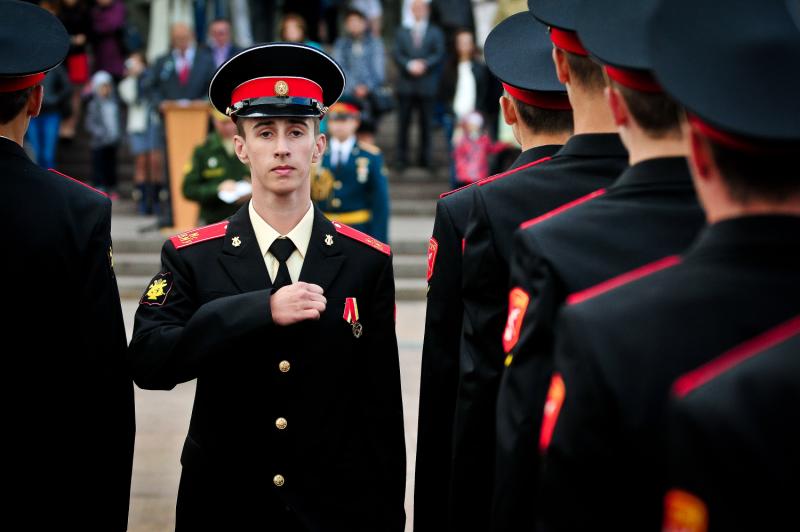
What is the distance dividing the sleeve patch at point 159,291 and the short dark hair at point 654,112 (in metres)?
1.50

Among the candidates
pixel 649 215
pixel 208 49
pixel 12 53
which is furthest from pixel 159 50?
pixel 649 215

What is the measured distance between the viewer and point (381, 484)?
3.21m

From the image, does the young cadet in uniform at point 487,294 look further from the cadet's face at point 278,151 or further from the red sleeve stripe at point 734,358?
the red sleeve stripe at point 734,358

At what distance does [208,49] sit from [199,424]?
35.5 feet

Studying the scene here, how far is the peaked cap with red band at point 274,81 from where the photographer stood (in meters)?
3.34

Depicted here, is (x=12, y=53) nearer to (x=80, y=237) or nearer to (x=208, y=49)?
(x=80, y=237)

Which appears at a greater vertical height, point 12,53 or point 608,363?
point 12,53

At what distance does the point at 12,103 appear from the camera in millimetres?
2979

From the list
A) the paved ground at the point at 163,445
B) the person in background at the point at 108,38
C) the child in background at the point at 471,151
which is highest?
the person in background at the point at 108,38

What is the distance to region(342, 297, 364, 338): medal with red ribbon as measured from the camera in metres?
3.21

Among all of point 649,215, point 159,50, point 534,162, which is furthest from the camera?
point 159,50

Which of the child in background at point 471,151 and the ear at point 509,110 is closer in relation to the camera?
the ear at point 509,110

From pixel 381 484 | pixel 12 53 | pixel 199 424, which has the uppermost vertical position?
pixel 12 53

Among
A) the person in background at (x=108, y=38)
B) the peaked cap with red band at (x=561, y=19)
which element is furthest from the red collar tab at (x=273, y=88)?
the person in background at (x=108, y=38)
